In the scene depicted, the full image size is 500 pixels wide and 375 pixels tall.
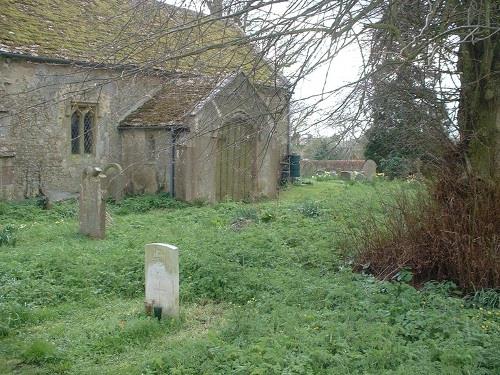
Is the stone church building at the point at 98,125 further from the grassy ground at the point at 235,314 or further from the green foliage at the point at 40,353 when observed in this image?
the green foliage at the point at 40,353

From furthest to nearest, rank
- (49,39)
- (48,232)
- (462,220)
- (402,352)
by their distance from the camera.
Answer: (49,39), (48,232), (462,220), (402,352)

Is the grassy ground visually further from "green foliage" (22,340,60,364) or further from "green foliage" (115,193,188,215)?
"green foliage" (115,193,188,215)

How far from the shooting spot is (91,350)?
5.42m

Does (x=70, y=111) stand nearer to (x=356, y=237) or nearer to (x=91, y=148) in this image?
(x=91, y=148)

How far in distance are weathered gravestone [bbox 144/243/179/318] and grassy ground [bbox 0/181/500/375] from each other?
219 mm

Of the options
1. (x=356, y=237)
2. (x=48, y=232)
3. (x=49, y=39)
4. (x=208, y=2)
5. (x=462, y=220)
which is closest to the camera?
(x=208, y=2)

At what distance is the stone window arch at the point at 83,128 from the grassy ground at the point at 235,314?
677 centimetres

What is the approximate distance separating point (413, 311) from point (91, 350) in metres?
3.27

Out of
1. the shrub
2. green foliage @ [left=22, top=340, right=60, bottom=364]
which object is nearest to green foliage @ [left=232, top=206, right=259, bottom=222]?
the shrub

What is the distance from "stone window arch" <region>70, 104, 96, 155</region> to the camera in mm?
16594

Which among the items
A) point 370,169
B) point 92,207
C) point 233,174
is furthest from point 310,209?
point 370,169

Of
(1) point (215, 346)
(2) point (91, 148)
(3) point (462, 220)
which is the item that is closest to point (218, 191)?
(2) point (91, 148)

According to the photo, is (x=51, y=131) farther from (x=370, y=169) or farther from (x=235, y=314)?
(x=370, y=169)

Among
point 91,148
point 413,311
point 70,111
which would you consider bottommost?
point 413,311
